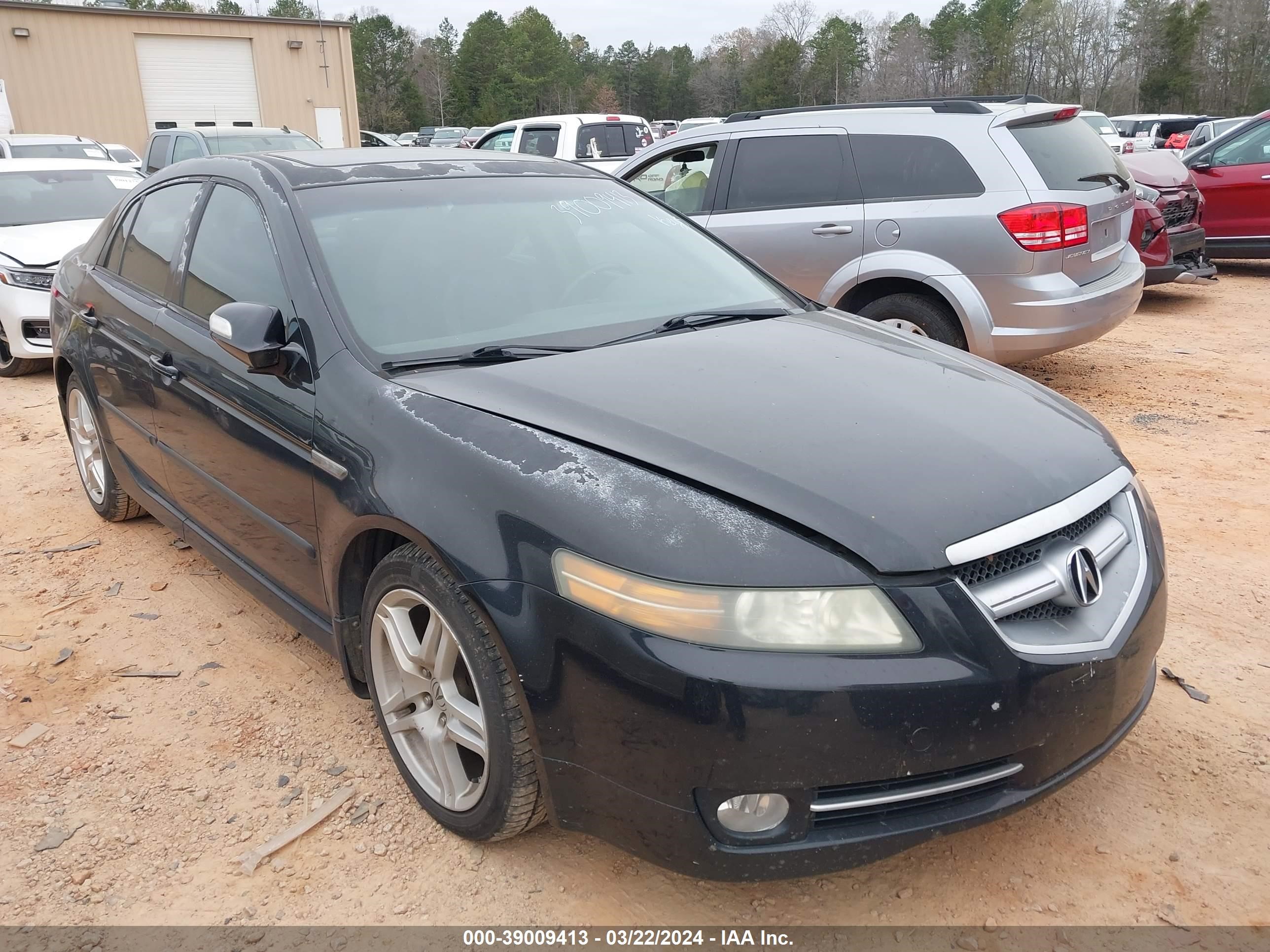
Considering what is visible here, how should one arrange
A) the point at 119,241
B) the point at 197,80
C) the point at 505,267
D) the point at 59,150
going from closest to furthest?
the point at 505,267
the point at 119,241
the point at 59,150
the point at 197,80

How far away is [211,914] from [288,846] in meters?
0.24

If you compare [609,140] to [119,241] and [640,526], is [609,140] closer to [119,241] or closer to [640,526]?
[119,241]

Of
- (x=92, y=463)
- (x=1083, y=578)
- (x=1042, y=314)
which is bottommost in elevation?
(x=92, y=463)

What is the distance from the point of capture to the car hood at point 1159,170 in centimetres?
914

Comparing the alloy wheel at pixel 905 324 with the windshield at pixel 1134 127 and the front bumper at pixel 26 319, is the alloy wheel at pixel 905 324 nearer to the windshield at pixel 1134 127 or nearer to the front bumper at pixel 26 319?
the front bumper at pixel 26 319

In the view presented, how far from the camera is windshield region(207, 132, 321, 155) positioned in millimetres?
13055

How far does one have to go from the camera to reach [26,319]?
24.3 ft

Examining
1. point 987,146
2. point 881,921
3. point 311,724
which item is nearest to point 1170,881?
point 881,921

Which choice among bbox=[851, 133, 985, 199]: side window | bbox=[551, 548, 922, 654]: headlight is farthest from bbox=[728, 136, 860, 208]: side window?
bbox=[551, 548, 922, 654]: headlight

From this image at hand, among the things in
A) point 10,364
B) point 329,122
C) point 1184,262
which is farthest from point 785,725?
point 329,122

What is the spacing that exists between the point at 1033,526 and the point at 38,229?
341 inches

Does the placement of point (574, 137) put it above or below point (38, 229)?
above

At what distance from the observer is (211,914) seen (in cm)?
223

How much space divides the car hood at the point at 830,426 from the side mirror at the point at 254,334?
1.46 ft
